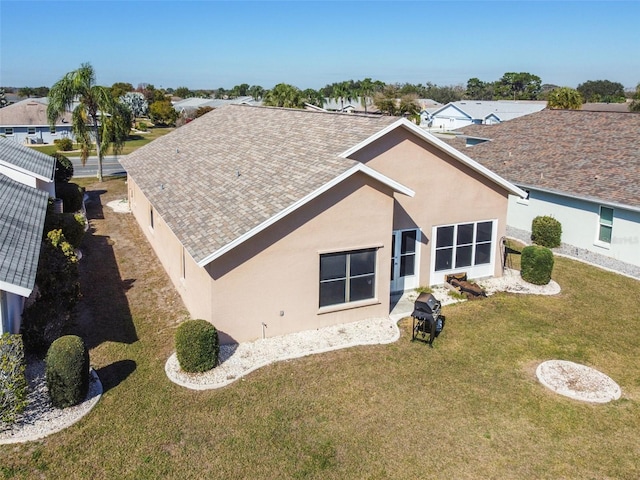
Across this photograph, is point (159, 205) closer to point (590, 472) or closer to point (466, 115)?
point (590, 472)

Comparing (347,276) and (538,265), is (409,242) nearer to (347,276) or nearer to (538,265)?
(347,276)

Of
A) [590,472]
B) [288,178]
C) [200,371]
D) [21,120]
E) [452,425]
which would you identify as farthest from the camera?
[21,120]

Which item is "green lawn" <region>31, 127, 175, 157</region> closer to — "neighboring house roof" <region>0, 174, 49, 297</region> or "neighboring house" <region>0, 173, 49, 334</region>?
"neighboring house roof" <region>0, 174, 49, 297</region>

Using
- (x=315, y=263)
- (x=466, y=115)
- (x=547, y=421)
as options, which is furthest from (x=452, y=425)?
(x=466, y=115)

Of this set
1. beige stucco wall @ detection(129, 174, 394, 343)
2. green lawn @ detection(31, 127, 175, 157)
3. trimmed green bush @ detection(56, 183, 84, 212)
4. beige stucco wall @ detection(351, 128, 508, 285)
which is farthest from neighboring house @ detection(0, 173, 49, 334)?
green lawn @ detection(31, 127, 175, 157)

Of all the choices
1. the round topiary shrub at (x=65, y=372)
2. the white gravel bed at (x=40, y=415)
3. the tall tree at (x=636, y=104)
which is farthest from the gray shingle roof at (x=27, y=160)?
the tall tree at (x=636, y=104)

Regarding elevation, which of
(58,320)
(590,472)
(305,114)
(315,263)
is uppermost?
(305,114)

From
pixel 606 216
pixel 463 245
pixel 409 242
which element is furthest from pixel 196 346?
pixel 606 216
